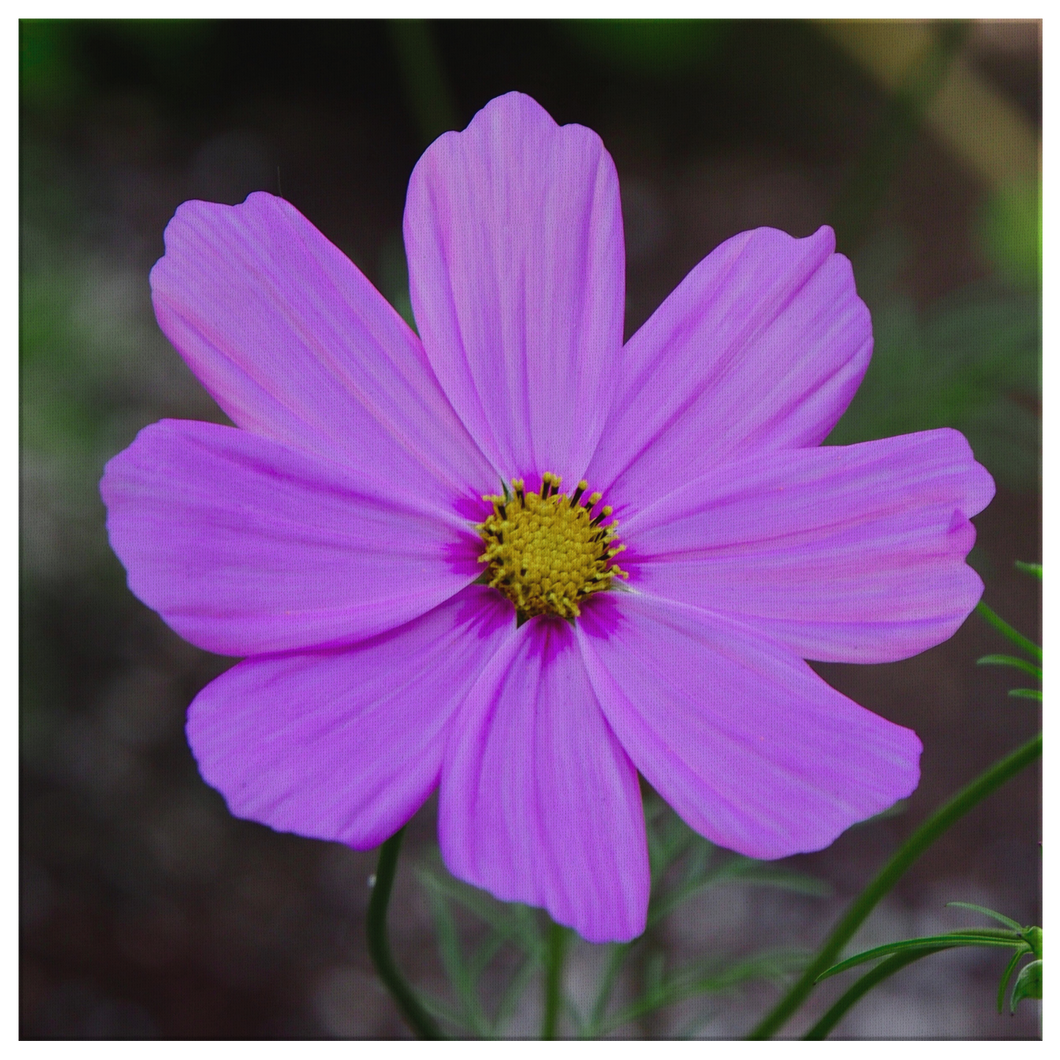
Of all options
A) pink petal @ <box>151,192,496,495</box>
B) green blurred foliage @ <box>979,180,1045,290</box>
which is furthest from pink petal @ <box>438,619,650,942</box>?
green blurred foliage @ <box>979,180,1045,290</box>

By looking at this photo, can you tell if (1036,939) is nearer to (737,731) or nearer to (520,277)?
(737,731)

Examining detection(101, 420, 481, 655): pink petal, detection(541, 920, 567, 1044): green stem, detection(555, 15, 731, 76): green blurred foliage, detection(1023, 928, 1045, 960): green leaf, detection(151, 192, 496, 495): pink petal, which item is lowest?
detection(541, 920, 567, 1044): green stem

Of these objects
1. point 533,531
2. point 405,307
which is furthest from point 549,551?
point 405,307

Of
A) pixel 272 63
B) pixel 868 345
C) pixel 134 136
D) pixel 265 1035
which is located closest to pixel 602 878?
pixel 868 345

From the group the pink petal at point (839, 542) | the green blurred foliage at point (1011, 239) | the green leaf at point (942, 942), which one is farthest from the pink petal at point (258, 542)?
the green blurred foliage at point (1011, 239)

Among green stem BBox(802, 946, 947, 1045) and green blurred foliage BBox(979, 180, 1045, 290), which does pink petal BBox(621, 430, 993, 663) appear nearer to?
green stem BBox(802, 946, 947, 1045)

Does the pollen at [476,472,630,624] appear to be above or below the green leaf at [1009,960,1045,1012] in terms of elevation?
above

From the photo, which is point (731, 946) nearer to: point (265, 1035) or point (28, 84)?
point (265, 1035)

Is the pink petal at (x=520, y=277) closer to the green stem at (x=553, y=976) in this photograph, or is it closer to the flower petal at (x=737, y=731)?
the flower petal at (x=737, y=731)

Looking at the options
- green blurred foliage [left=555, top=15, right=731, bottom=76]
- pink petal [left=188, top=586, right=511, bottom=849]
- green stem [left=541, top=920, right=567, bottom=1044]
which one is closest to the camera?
pink petal [left=188, top=586, right=511, bottom=849]
